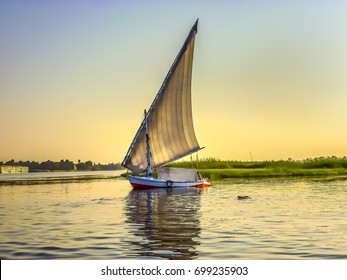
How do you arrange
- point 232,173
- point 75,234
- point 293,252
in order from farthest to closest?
point 232,173 → point 75,234 → point 293,252

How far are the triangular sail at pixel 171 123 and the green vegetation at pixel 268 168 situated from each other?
12.9m

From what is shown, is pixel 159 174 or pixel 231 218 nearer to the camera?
pixel 231 218

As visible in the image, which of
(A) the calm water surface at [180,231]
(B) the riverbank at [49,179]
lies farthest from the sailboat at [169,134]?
(A) the calm water surface at [180,231]

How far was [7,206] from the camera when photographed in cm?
2658

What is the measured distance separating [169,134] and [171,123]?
1006mm

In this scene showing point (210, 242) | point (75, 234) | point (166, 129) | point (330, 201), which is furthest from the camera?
point (166, 129)

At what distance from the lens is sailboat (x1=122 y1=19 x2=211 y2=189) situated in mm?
43031

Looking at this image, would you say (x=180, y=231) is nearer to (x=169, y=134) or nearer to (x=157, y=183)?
(x=169, y=134)

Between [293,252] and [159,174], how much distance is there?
34683 millimetres

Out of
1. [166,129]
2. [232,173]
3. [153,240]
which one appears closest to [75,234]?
[153,240]

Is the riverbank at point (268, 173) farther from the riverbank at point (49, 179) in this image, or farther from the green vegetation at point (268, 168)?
the riverbank at point (49, 179)
